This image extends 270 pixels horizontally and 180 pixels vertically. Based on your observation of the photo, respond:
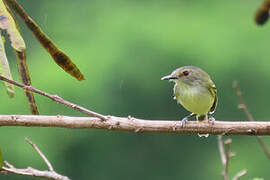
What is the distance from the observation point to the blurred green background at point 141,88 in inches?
730

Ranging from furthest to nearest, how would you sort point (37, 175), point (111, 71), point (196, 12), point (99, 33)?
point (196, 12) → point (99, 33) → point (111, 71) → point (37, 175)

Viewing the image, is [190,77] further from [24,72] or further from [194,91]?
[24,72]

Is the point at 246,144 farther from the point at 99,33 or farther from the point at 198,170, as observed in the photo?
the point at 99,33

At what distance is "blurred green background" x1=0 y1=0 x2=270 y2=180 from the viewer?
60.8ft

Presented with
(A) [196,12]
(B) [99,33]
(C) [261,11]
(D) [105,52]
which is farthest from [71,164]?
(C) [261,11]

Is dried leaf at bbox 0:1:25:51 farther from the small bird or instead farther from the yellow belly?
the yellow belly

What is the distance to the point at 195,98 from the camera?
3.79m

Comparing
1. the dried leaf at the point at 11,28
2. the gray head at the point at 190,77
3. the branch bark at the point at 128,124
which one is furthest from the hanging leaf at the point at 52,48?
the gray head at the point at 190,77

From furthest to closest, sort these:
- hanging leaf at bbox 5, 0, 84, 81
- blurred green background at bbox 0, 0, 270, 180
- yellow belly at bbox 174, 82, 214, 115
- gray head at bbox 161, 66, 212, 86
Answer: blurred green background at bbox 0, 0, 270, 180 → gray head at bbox 161, 66, 212, 86 → yellow belly at bbox 174, 82, 214, 115 → hanging leaf at bbox 5, 0, 84, 81

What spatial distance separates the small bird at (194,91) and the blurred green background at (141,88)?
1358cm

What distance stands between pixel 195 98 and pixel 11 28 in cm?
185

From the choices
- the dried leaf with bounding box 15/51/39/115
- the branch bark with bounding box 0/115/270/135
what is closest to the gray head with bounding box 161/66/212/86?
the branch bark with bounding box 0/115/270/135

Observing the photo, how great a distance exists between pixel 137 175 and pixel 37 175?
1897 centimetres

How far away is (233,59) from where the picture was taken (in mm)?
21062
